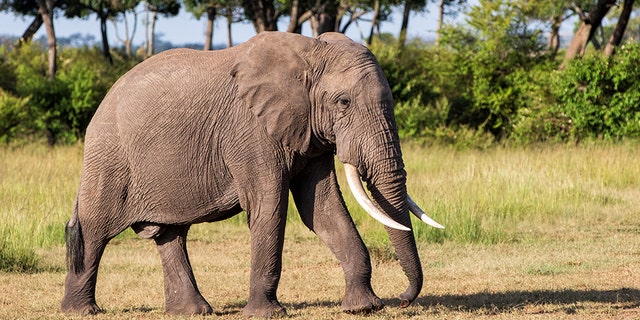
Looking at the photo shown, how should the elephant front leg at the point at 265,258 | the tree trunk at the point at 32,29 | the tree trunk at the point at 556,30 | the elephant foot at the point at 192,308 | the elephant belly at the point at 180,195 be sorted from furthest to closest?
the tree trunk at the point at 32,29 < the tree trunk at the point at 556,30 < the elephant foot at the point at 192,308 < the elephant belly at the point at 180,195 < the elephant front leg at the point at 265,258

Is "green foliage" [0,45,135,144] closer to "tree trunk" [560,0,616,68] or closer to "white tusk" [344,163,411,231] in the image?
"tree trunk" [560,0,616,68]

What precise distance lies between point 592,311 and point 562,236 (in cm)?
453

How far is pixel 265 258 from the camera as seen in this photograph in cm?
781

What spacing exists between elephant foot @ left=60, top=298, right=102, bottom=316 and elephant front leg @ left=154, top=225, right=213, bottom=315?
21.8 inches

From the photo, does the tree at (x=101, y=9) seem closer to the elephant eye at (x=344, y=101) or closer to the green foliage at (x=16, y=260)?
the green foliage at (x=16, y=260)

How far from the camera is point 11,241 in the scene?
11.0 metres

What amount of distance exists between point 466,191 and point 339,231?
7037 mm

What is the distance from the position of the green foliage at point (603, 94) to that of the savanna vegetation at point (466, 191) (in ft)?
0.13

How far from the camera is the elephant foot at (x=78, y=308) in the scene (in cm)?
834

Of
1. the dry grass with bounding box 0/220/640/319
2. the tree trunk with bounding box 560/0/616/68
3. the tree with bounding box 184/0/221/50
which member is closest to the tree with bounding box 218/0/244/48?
the tree with bounding box 184/0/221/50

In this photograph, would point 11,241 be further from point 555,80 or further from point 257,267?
point 555,80

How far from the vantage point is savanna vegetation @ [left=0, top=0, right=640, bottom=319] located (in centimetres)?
933

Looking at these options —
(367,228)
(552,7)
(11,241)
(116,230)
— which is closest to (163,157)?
(116,230)

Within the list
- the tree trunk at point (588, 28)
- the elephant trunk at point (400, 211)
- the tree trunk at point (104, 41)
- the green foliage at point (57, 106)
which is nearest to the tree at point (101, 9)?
the tree trunk at point (104, 41)
